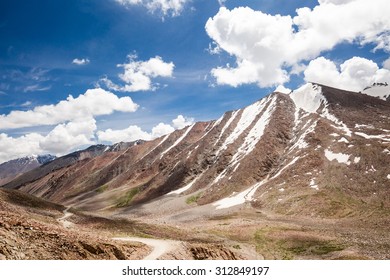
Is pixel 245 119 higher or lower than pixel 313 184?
higher

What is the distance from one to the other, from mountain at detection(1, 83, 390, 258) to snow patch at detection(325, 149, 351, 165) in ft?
0.95

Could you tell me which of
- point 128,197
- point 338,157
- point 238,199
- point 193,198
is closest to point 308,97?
point 338,157

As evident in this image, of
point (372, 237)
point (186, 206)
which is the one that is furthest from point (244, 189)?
point (372, 237)

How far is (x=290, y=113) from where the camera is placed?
150 metres

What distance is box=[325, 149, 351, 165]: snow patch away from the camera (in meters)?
94.0

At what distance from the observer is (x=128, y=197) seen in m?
160

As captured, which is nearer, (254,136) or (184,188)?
(184,188)

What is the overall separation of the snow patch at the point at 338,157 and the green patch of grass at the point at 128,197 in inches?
3419

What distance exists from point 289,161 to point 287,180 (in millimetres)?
13952

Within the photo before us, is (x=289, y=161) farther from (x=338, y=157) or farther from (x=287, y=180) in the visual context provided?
(x=338, y=157)

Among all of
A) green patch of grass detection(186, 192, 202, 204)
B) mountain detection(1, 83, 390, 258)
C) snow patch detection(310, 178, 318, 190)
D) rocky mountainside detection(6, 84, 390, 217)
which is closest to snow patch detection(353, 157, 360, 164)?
rocky mountainside detection(6, 84, 390, 217)

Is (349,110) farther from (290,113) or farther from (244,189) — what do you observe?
(244,189)

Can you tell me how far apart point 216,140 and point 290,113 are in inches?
1411

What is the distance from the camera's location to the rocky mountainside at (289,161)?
81.7 m
